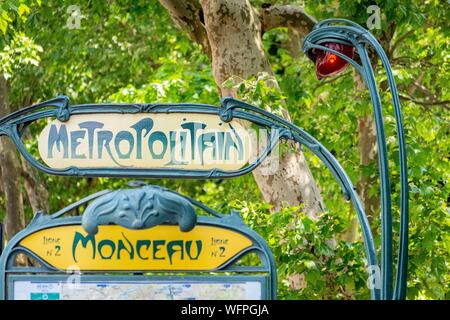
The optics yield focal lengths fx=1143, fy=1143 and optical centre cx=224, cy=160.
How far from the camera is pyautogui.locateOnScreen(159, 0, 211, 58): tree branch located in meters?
12.0

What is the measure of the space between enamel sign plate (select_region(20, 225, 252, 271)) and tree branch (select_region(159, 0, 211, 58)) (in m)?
5.17

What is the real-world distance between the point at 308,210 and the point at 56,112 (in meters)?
4.32

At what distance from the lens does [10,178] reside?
57.6 feet

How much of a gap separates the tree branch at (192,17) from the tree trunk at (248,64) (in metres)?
0.43

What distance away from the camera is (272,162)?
1107 cm

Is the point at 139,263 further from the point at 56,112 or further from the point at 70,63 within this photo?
the point at 70,63

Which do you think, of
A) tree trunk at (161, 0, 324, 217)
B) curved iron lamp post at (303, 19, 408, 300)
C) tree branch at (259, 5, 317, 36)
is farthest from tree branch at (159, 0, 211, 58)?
curved iron lamp post at (303, 19, 408, 300)

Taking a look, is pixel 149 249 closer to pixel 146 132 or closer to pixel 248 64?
pixel 146 132

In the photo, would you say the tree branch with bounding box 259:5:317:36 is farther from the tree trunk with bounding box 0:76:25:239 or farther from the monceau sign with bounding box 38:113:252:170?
the tree trunk with bounding box 0:76:25:239

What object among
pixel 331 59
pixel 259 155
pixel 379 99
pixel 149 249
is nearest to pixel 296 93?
pixel 331 59

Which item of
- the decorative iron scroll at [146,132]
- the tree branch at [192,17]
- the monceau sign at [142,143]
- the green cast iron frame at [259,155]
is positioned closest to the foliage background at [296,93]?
the tree branch at [192,17]

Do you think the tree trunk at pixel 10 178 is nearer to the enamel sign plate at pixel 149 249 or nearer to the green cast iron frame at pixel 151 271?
the green cast iron frame at pixel 151 271

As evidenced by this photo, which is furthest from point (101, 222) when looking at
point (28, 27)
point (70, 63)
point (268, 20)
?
point (70, 63)

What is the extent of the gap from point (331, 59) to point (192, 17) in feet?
12.7
